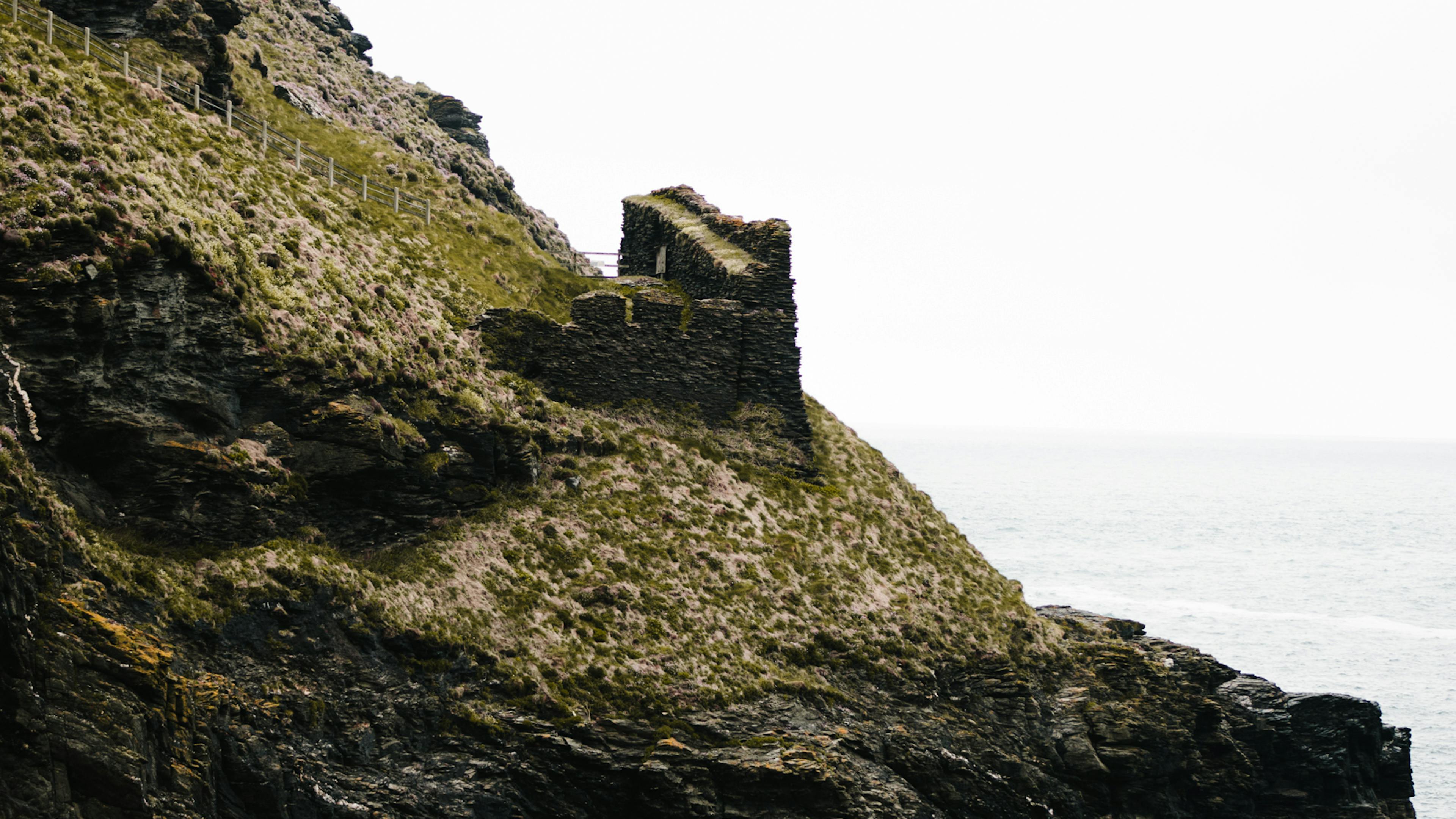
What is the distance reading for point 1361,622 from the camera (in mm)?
101188

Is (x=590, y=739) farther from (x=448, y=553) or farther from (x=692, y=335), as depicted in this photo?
(x=692, y=335)

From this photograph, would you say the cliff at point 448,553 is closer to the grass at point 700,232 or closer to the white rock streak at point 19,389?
the white rock streak at point 19,389

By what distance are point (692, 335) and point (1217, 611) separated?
3161 inches

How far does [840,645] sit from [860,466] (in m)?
11.8

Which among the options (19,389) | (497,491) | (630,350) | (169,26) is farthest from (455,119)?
(19,389)

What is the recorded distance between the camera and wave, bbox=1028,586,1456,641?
98.6 m

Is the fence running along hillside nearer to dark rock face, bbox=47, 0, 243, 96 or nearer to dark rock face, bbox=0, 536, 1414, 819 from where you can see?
dark rock face, bbox=47, 0, 243, 96

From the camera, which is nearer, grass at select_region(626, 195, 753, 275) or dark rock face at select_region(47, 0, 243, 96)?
dark rock face at select_region(47, 0, 243, 96)

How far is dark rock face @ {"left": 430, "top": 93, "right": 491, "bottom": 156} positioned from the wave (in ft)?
196

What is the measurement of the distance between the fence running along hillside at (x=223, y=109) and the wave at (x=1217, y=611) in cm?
7166

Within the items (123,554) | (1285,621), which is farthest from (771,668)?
(1285,621)

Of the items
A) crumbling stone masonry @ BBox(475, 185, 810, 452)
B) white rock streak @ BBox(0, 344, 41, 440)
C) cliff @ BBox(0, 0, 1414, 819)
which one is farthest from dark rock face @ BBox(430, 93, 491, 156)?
white rock streak @ BBox(0, 344, 41, 440)

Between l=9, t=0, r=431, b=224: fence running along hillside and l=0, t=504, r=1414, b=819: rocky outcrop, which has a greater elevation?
l=9, t=0, r=431, b=224: fence running along hillside

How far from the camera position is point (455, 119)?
71.7 meters
